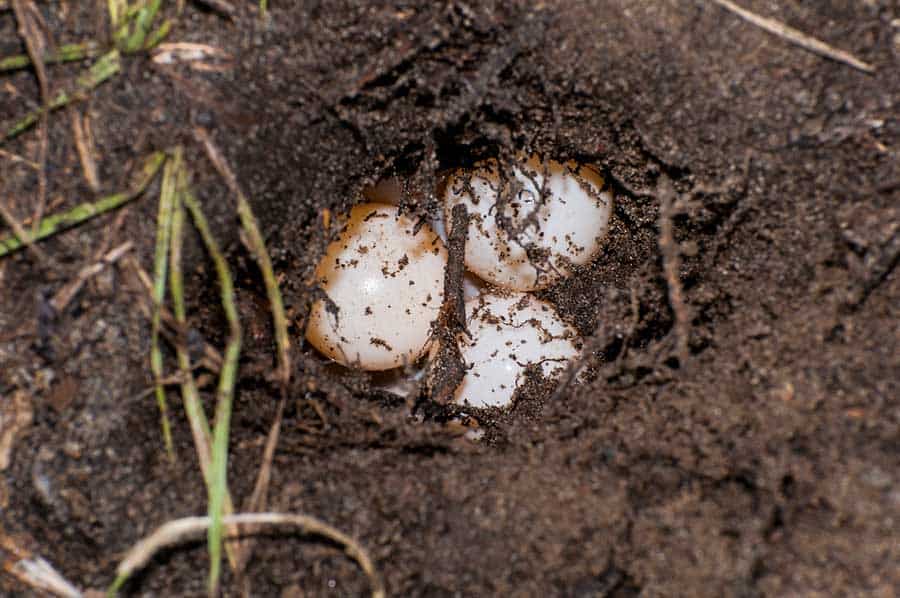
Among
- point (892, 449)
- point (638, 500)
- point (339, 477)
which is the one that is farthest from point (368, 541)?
point (892, 449)

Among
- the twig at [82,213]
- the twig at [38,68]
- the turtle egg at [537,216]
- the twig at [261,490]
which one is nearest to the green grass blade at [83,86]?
the twig at [38,68]

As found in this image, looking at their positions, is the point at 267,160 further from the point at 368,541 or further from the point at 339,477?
the point at 368,541

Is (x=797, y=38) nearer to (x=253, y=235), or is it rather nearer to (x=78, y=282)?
(x=253, y=235)

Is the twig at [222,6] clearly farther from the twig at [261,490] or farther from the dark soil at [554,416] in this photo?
the twig at [261,490]

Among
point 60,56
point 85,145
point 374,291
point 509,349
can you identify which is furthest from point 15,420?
point 509,349

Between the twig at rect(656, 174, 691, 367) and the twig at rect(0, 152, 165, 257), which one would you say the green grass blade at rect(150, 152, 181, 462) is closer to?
the twig at rect(0, 152, 165, 257)

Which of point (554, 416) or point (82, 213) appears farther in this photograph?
point (554, 416)

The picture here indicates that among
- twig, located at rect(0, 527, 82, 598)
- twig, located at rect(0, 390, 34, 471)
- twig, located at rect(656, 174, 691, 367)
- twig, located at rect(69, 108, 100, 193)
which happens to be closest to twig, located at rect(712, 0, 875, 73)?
twig, located at rect(656, 174, 691, 367)
